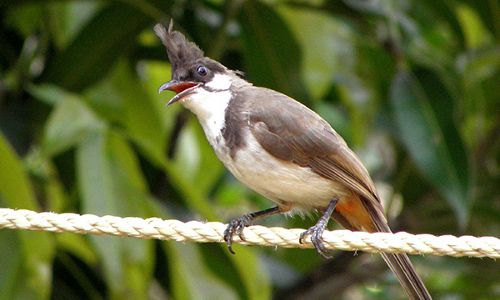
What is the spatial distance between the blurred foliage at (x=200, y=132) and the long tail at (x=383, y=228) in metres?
0.80

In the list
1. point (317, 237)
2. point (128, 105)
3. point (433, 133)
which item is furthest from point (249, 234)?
point (128, 105)

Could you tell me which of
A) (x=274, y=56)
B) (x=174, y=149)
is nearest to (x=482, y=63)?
(x=274, y=56)

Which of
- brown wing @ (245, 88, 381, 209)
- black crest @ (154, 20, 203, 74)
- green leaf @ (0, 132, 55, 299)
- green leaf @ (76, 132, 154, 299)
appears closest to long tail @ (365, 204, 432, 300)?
brown wing @ (245, 88, 381, 209)

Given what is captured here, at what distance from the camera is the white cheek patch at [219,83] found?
2.45 metres

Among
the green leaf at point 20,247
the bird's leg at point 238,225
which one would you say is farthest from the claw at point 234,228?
the green leaf at point 20,247

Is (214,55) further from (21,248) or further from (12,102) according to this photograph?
(21,248)

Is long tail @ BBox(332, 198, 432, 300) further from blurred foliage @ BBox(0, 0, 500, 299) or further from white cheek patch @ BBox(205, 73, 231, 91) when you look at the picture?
blurred foliage @ BBox(0, 0, 500, 299)

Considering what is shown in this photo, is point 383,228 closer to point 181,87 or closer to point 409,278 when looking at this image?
point 409,278

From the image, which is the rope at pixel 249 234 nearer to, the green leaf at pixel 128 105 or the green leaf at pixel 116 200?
the green leaf at pixel 116 200

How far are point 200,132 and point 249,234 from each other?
2266mm

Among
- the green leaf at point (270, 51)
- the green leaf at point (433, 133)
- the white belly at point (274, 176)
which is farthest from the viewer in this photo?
the green leaf at point (270, 51)

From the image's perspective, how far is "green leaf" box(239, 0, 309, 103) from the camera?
346 centimetres

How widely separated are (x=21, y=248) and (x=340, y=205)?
1.42 meters

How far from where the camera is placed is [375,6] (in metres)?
3.67
